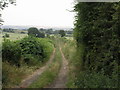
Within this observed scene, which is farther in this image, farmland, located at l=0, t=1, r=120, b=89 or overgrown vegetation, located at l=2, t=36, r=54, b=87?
overgrown vegetation, located at l=2, t=36, r=54, b=87

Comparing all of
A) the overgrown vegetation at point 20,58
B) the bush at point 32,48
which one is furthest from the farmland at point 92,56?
the bush at point 32,48

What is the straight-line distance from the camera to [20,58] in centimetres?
1255

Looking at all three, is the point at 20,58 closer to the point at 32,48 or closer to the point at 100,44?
the point at 32,48

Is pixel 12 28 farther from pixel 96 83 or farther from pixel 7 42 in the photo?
pixel 96 83

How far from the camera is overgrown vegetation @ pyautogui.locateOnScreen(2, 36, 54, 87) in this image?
8189 millimetres

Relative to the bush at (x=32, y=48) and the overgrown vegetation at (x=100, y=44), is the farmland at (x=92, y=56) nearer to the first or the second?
the overgrown vegetation at (x=100, y=44)

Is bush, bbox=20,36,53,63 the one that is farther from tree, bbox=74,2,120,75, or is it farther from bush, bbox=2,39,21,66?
tree, bbox=74,2,120,75

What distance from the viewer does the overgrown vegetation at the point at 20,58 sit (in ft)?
26.9

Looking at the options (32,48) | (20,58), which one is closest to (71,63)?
(20,58)

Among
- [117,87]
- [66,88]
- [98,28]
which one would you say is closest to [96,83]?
[117,87]

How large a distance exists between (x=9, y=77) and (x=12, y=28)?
3686 millimetres

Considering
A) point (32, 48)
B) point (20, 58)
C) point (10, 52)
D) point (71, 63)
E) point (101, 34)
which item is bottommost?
point (71, 63)

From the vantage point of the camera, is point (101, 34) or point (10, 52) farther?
point (10, 52)

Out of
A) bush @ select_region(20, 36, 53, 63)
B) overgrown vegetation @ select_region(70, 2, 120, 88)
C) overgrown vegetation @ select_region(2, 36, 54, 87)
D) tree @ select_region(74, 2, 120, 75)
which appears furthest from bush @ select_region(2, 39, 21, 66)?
tree @ select_region(74, 2, 120, 75)
